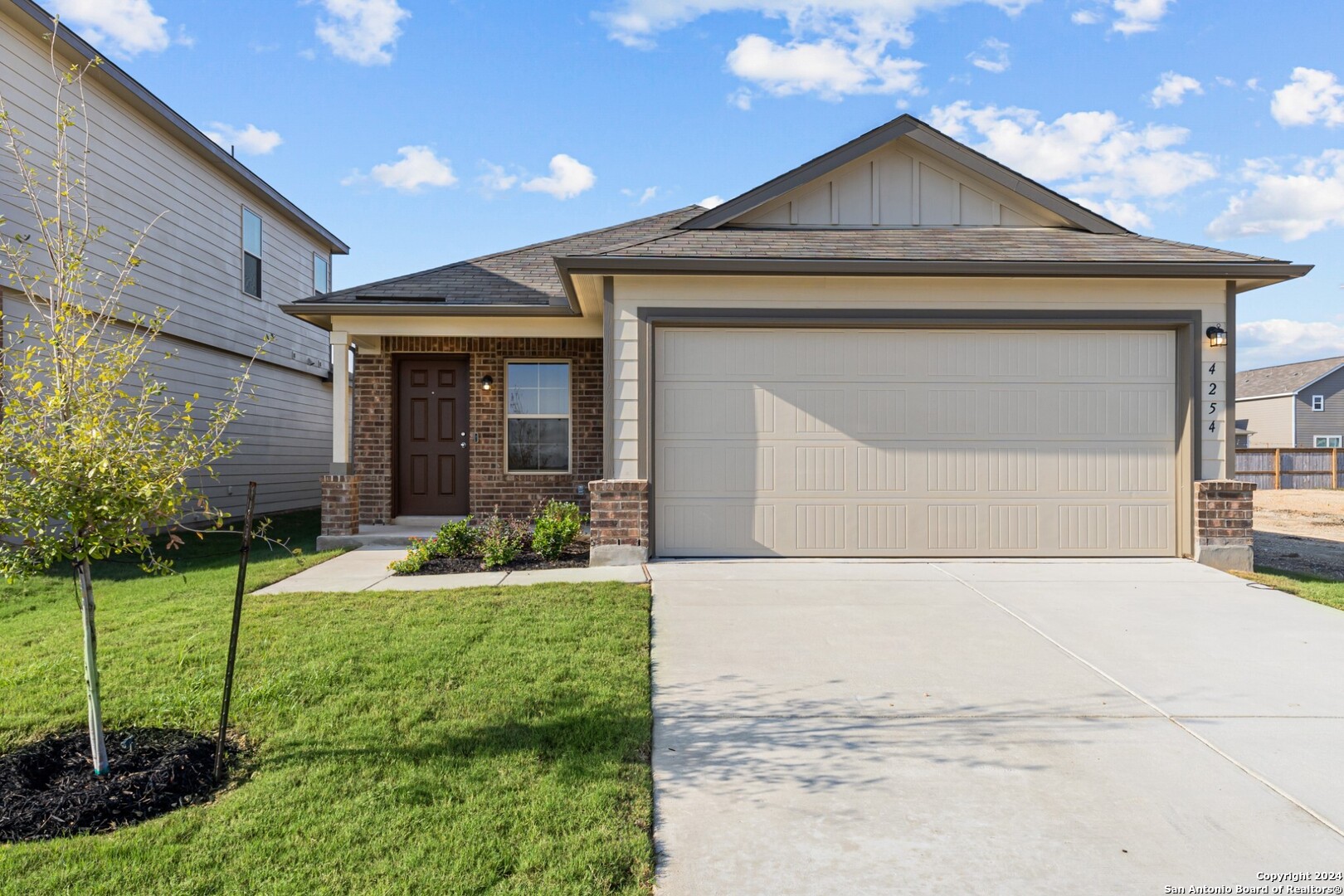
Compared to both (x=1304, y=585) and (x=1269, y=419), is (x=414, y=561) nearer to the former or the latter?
(x=1304, y=585)

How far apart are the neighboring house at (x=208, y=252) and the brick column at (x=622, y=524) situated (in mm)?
6631

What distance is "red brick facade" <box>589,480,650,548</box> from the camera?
756 cm

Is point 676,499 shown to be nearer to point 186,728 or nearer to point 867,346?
point 867,346

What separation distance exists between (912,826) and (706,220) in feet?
23.3

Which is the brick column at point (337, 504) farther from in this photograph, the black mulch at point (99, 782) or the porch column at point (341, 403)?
the black mulch at point (99, 782)

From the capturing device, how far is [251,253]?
13.8m

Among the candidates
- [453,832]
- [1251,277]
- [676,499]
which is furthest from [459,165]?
[453,832]

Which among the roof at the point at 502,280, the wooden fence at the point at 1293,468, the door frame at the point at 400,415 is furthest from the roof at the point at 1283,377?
the door frame at the point at 400,415

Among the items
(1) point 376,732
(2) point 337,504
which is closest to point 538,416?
(2) point 337,504

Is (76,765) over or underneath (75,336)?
underneath

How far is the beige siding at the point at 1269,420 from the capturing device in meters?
33.9

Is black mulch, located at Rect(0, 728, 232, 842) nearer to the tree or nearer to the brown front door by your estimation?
the tree

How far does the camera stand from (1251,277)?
7.58 m

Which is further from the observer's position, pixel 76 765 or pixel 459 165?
pixel 459 165
